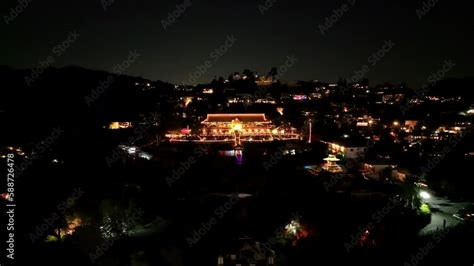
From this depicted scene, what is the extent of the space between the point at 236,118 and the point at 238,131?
10.6 feet

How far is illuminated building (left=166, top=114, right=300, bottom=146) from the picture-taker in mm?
24578

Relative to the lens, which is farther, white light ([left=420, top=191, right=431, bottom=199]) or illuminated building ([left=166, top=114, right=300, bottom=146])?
illuminated building ([left=166, top=114, right=300, bottom=146])

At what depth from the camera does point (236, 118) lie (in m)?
30.5

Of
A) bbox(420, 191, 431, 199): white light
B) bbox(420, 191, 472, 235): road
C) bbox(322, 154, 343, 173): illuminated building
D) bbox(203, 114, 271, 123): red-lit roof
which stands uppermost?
bbox(203, 114, 271, 123): red-lit roof

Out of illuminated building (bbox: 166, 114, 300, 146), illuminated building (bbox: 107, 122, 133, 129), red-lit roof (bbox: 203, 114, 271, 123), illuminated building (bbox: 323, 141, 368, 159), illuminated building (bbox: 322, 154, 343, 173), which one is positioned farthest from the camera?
red-lit roof (bbox: 203, 114, 271, 123)

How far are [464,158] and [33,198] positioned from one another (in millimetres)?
17164

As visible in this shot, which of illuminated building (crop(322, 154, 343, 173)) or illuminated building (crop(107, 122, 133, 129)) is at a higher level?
illuminated building (crop(107, 122, 133, 129))

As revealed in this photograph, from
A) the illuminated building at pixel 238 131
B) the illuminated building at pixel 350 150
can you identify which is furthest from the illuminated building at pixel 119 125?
the illuminated building at pixel 350 150

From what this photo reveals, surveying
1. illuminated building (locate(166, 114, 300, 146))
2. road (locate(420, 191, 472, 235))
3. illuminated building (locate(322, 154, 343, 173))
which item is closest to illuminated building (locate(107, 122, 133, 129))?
illuminated building (locate(166, 114, 300, 146))

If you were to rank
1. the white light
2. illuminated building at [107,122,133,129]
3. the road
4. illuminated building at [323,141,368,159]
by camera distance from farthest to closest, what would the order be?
illuminated building at [107,122,133,129]
illuminated building at [323,141,368,159]
the white light
the road

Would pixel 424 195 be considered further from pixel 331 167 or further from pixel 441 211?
pixel 331 167

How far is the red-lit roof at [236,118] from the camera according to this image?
3055cm

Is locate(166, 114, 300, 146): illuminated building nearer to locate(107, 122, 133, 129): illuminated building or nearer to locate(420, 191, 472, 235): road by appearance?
locate(107, 122, 133, 129): illuminated building

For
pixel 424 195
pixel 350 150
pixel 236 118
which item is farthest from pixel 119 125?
pixel 424 195
